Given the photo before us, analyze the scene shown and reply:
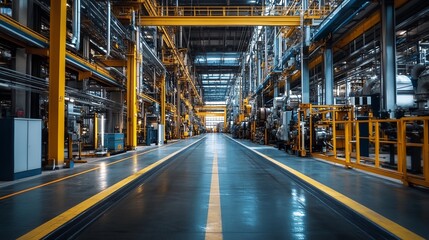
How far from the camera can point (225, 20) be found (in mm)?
17438

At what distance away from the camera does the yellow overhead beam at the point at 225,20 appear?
17.1 metres

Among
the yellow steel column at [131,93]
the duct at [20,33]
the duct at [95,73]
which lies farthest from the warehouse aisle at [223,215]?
the yellow steel column at [131,93]

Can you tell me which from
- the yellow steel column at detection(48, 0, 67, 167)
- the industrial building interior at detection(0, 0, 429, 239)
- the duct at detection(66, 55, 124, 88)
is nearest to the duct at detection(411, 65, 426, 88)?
the industrial building interior at detection(0, 0, 429, 239)

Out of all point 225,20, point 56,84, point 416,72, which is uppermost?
point 225,20

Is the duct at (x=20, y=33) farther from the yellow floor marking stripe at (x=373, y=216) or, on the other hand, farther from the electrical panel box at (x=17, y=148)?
the yellow floor marking stripe at (x=373, y=216)

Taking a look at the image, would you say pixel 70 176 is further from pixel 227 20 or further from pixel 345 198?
pixel 227 20

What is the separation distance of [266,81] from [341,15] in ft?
45.3

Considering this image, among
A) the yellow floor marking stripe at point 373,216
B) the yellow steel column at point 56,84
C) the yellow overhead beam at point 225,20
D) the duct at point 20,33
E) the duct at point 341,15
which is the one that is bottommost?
the yellow floor marking stripe at point 373,216

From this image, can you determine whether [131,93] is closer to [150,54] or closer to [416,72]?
[150,54]

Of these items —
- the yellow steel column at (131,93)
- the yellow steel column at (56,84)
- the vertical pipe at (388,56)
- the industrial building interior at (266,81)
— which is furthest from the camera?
the yellow steel column at (131,93)

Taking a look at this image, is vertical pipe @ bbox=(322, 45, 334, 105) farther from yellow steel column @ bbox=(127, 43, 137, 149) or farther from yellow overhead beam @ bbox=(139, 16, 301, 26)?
yellow steel column @ bbox=(127, 43, 137, 149)

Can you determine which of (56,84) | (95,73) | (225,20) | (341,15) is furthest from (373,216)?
(225,20)

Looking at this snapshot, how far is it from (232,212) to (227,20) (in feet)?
47.6

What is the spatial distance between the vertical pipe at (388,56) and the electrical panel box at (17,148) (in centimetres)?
1047
